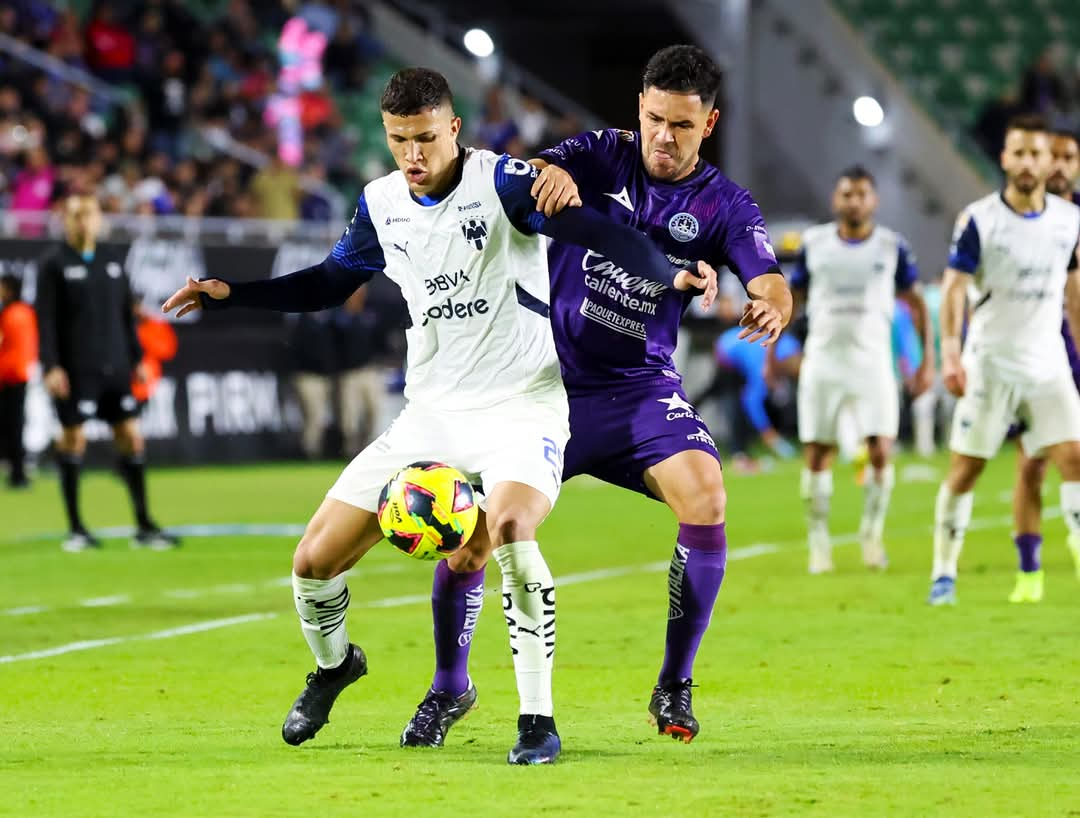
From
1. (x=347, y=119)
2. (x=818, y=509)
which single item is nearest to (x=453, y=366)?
(x=818, y=509)

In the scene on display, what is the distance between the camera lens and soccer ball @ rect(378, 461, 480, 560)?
21.0ft

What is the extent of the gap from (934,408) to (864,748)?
2078cm

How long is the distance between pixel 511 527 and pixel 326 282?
50.2 inches

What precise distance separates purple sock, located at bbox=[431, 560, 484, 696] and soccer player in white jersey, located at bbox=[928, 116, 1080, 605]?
4111 millimetres

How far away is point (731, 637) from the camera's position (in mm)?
9930

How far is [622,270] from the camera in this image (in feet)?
23.9

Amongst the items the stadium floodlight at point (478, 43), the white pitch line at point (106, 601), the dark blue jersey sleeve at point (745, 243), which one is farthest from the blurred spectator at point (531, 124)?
the dark blue jersey sleeve at point (745, 243)

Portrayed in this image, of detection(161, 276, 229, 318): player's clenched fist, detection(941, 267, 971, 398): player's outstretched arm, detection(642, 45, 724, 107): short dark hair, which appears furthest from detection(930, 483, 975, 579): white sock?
detection(161, 276, 229, 318): player's clenched fist

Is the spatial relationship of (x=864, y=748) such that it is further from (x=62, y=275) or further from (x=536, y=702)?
(x=62, y=275)

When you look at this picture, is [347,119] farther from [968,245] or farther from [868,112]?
[968,245]

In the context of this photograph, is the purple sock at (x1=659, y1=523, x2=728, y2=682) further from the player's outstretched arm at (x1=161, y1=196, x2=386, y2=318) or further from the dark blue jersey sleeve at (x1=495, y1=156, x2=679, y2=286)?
the player's outstretched arm at (x1=161, y1=196, x2=386, y2=318)

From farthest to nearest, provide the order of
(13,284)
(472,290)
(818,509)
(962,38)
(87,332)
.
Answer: (962,38)
(13,284)
(87,332)
(818,509)
(472,290)

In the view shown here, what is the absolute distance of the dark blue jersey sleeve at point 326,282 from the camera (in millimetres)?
6871

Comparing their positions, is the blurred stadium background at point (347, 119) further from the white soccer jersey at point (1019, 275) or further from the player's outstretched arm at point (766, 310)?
the player's outstretched arm at point (766, 310)
